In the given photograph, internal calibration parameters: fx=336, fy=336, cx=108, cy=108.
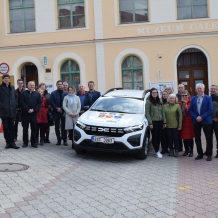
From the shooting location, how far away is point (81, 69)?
18375 millimetres

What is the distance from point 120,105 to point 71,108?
60.3 inches

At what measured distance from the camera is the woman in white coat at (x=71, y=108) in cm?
984

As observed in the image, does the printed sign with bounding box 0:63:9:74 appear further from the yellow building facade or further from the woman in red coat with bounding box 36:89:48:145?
the woman in red coat with bounding box 36:89:48:145

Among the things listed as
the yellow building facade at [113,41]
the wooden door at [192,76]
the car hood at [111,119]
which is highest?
the yellow building facade at [113,41]

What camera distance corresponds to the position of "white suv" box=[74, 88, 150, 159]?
8148 mm

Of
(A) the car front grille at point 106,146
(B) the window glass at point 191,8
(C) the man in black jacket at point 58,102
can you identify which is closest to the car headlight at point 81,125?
(A) the car front grille at point 106,146

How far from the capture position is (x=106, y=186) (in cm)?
630

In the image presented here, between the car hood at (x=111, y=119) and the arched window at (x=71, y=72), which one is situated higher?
the arched window at (x=71, y=72)

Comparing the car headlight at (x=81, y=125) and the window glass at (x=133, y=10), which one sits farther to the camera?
the window glass at (x=133, y=10)

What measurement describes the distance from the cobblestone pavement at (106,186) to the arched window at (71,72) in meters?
9.99

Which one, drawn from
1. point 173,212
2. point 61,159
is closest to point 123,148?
point 61,159

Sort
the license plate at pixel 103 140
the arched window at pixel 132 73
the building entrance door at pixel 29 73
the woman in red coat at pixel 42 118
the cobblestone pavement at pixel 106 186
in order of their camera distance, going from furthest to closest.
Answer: the building entrance door at pixel 29 73
the arched window at pixel 132 73
the woman in red coat at pixel 42 118
the license plate at pixel 103 140
the cobblestone pavement at pixel 106 186

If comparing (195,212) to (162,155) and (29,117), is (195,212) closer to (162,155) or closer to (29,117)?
(162,155)

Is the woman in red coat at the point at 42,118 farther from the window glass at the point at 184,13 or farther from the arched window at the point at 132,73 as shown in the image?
the window glass at the point at 184,13
